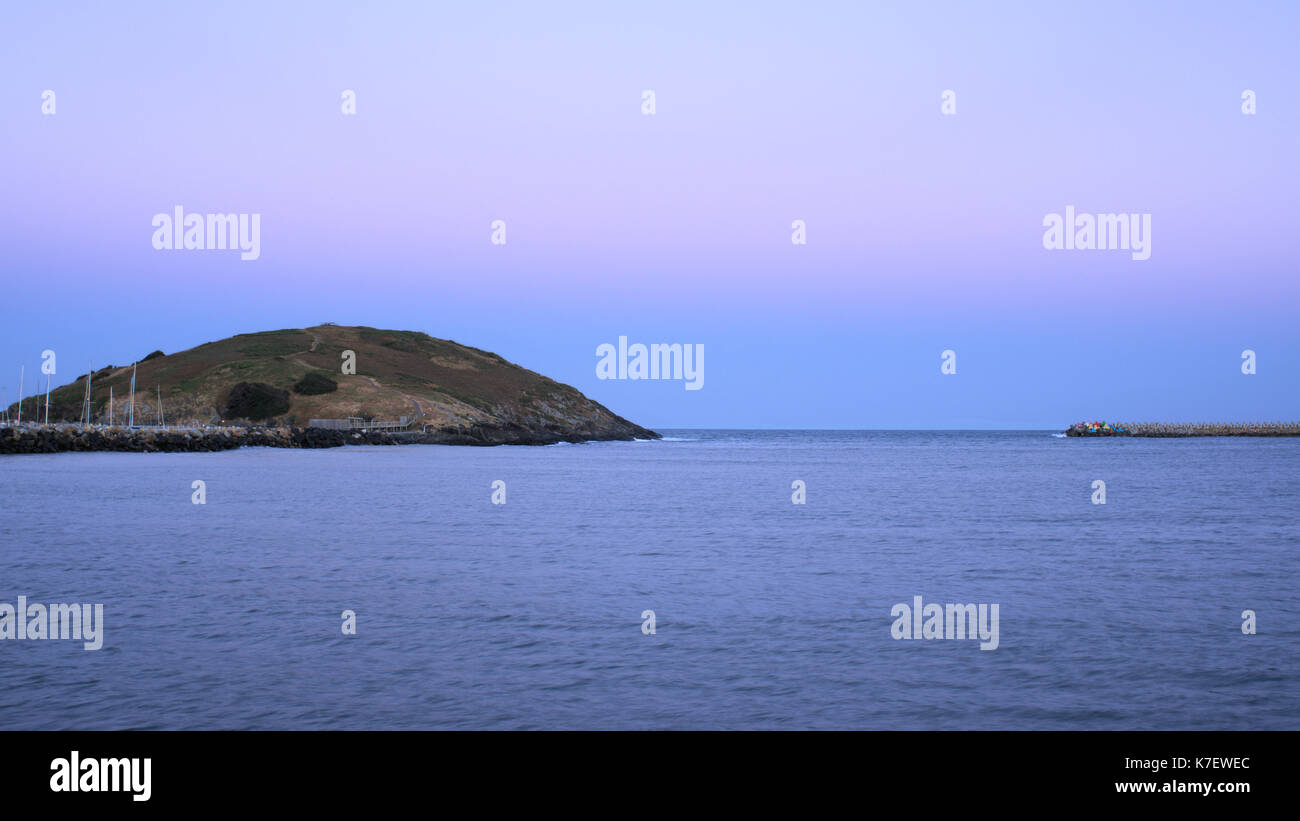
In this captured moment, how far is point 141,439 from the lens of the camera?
109 m

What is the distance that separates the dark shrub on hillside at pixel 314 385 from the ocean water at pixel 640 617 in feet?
490

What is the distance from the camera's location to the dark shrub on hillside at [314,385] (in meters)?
186

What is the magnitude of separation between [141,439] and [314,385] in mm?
78973

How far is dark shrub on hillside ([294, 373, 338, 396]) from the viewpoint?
18588 cm

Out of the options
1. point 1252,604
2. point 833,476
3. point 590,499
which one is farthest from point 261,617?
point 833,476

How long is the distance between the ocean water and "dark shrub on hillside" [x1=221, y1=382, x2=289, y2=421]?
139893 millimetres
